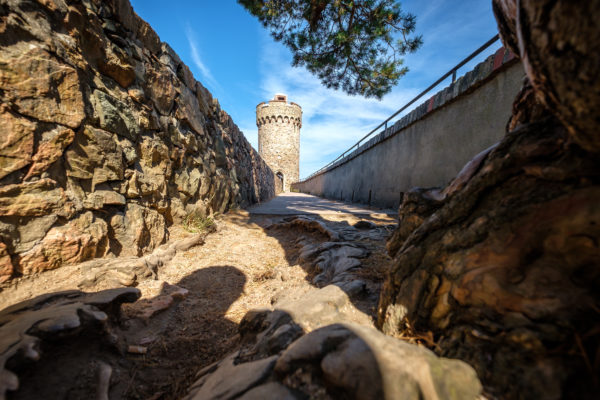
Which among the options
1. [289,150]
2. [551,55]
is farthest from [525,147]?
[289,150]

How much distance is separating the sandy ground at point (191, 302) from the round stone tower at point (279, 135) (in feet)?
64.1

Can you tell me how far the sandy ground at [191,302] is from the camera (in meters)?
1.27

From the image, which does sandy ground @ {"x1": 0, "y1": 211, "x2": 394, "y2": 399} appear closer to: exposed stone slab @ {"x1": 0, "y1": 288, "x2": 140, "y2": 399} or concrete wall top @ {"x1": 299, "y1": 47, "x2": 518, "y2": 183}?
exposed stone slab @ {"x1": 0, "y1": 288, "x2": 140, "y2": 399}

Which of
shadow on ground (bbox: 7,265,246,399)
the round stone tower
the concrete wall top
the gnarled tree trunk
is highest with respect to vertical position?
the round stone tower

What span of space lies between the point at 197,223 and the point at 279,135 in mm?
20250

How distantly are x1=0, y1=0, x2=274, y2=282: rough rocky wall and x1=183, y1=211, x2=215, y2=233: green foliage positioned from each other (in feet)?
0.55

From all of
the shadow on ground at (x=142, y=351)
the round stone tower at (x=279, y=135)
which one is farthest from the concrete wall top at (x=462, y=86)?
the round stone tower at (x=279, y=135)

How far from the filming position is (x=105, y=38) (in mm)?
2262

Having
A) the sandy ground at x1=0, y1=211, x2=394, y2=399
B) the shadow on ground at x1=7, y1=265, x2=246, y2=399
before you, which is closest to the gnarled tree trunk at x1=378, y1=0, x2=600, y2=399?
the sandy ground at x1=0, y1=211, x2=394, y2=399

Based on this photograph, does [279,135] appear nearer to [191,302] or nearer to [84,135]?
[84,135]

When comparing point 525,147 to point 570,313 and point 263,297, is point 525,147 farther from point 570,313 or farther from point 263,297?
point 263,297

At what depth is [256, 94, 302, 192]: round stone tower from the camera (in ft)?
73.6

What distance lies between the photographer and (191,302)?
6.88ft

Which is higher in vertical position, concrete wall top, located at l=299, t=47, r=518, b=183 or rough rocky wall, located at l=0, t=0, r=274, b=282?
concrete wall top, located at l=299, t=47, r=518, b=183
